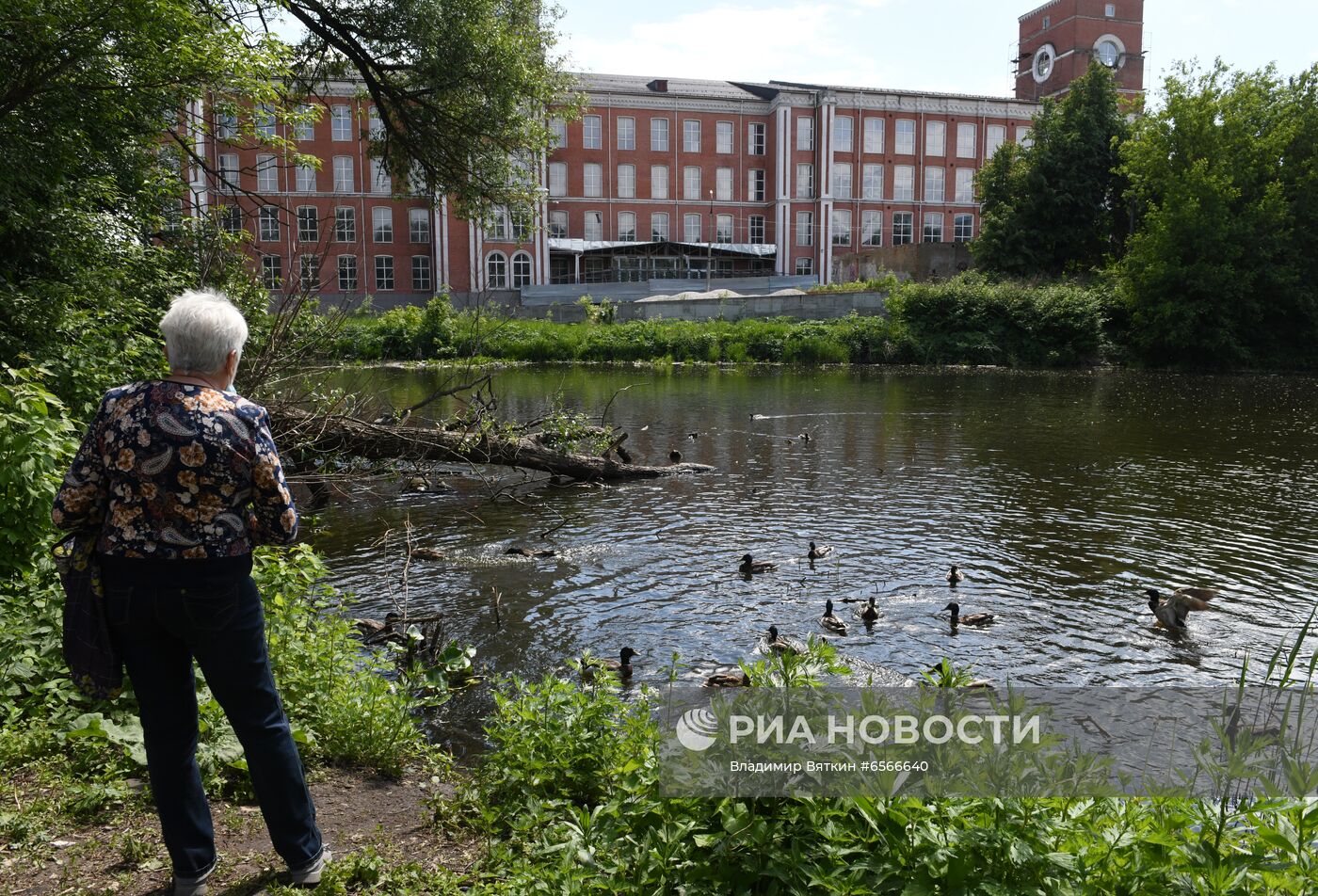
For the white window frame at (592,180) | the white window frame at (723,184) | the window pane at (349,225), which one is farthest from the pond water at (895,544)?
the white window frame at (723,184)

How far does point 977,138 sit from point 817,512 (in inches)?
2879

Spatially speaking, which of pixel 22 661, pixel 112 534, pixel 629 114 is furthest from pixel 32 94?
pixel 629 114

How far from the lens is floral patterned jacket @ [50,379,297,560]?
3.40 metres

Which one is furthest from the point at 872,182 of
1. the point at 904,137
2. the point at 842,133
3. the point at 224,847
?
the point at 224,847

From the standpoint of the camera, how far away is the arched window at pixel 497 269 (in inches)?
2721

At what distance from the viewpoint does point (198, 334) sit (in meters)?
3.50

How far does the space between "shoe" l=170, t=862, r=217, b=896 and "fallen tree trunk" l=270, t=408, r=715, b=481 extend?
869 cm

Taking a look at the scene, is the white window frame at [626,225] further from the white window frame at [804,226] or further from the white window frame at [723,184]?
the white window frame at [804,226]

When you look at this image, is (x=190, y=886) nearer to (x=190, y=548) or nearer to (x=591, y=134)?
(x=190, y=548)

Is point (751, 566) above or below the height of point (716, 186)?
below

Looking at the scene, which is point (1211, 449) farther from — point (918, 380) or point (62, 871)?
point (62, 871)

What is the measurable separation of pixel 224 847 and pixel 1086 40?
304ft

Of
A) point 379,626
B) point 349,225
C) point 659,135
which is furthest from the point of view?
point 659,135

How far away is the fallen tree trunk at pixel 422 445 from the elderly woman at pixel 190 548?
8565mm
